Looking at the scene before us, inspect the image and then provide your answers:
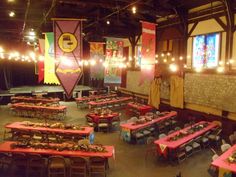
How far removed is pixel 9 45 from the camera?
24203mm

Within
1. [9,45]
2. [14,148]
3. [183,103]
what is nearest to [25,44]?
[9,45]

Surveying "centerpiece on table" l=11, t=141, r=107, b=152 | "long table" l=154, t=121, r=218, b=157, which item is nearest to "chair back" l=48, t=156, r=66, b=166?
"centerpiece on table" l=11, t=141, r=107, b=152

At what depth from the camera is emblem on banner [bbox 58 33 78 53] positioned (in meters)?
8.02

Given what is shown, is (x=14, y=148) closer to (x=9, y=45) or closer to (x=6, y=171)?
(x=6, y=171)

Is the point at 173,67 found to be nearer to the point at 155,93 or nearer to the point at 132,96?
the point at 155,93

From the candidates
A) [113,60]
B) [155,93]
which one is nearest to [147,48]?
[113,60]

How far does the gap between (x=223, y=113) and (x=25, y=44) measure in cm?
1840

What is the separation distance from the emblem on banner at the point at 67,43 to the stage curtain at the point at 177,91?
31.5ft

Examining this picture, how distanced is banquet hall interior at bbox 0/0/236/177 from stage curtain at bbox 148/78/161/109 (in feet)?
0.22

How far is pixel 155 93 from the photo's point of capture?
18875mm

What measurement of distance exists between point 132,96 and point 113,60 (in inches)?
208

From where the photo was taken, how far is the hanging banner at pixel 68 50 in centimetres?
794

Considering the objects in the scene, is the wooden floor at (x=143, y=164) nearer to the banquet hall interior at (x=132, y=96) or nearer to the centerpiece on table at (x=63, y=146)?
the banquet hall interior at (x=132, y=96)

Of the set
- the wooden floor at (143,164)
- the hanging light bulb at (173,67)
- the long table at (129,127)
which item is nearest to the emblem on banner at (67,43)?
the wooden floor at (143,164)
